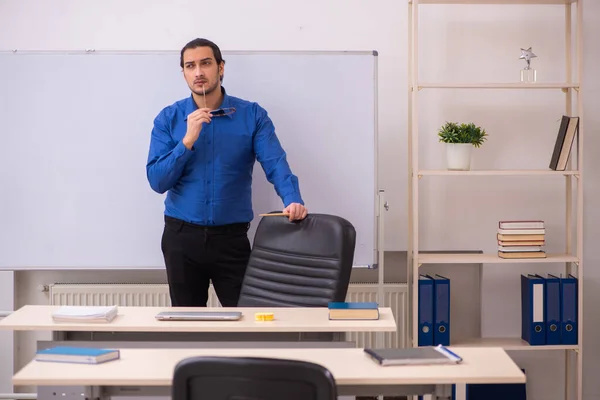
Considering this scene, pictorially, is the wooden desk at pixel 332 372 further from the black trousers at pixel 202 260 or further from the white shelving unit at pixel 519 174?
the white shelving unit at pixel 519 174

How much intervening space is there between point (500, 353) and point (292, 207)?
1.24 meters

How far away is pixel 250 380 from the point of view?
5.49 feet

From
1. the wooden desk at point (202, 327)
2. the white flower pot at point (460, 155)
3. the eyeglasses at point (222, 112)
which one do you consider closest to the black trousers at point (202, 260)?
the eyeglasses at point (222, 112)

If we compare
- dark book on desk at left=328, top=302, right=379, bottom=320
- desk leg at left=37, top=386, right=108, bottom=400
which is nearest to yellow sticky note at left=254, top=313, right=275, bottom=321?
dark book on desk at left=328, top=302, right=379, bottom=320

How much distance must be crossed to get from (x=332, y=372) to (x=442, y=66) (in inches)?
105

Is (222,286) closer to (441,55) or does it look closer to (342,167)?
(342,167)

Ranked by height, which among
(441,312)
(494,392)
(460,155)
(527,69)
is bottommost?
(494,392)

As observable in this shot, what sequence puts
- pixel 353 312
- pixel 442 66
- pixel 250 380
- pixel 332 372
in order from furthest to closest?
pixel 442 66, pixel 353 312, pixel 332 372, pixel 250 380

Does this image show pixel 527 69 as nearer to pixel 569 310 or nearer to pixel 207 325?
pixel 569 310

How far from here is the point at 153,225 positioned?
4.05 m

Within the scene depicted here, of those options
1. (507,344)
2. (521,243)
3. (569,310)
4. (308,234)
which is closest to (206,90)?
(308,234)

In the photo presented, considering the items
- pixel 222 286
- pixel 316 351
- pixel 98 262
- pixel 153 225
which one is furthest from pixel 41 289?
pixel 316 351

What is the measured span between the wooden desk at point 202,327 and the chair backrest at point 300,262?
205 mm

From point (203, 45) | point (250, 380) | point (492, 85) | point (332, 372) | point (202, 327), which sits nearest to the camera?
point (250, 380)
